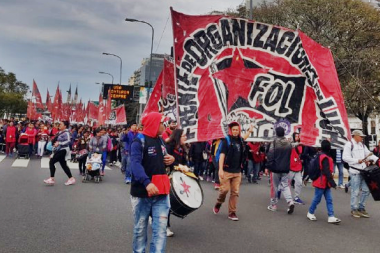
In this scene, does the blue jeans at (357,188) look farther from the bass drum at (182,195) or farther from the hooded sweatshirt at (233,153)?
the bass drum at (182,195)

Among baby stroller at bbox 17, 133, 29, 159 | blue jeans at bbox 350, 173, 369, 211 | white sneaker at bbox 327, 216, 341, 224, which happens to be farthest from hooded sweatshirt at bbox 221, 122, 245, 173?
baby stroller at bbox 17, 133, 29, 159

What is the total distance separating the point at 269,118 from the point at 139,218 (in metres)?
3.88

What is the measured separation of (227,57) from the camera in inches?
275

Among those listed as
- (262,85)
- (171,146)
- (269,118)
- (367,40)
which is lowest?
(171,146)

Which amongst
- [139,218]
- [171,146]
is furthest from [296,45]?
[139,218]

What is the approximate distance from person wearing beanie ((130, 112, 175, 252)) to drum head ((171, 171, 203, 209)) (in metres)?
1.11

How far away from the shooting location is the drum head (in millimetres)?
5094

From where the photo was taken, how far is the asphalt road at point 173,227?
5160mm

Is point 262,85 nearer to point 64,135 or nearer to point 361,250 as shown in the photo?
point 361,250

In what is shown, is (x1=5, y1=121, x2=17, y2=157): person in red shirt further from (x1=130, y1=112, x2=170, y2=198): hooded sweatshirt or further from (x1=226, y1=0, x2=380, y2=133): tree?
(x1=226, y1=0, x2=380, y2=133): tree

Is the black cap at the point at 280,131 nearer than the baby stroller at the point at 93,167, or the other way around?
the black cap at the point at 280,131

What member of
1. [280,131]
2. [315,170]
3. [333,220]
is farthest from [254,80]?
[333,220]

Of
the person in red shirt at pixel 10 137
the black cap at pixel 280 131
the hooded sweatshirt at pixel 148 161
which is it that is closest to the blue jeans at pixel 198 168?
the black cap at pixel 280 131

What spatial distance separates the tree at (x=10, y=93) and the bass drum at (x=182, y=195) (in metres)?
64.4
